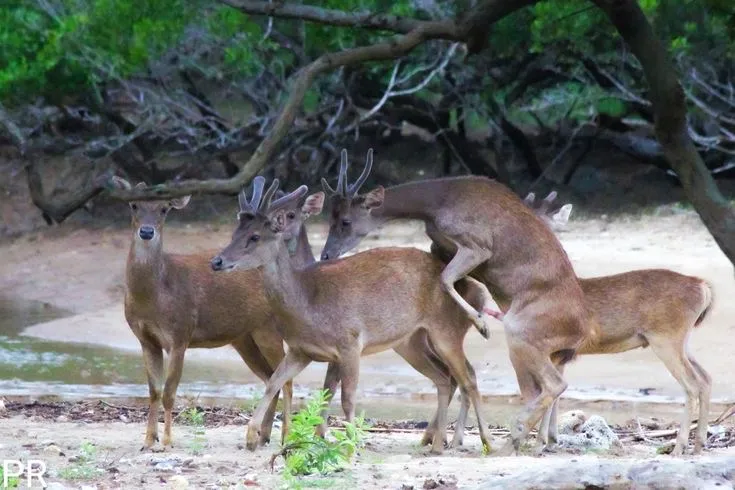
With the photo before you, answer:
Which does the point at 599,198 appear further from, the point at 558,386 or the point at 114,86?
the point at 558,386

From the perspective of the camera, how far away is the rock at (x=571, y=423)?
10113 millimetres

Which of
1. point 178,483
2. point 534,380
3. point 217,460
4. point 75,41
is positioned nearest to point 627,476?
point 178,483

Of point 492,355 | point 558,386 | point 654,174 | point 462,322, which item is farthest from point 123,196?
point 654,174

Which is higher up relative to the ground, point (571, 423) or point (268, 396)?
point (268, 396)

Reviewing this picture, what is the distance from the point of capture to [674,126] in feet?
29.1

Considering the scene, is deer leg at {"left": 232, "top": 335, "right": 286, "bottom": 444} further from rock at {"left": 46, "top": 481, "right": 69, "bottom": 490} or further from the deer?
rock at {"left": 46, "top": 481, "right": 69, "bottom": 490}

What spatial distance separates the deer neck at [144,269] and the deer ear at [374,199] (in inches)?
55.9

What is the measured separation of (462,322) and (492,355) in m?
4.62

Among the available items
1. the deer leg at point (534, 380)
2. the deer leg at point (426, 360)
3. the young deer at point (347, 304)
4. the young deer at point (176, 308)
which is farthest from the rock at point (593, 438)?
the young deer at point (176, 308)

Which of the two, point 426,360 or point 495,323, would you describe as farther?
point 495,323

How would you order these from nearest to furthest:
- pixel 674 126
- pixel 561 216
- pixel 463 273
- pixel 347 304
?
1. pixel 674 126
2. pixel 347 304
3. pixel 463 273
4. pixel 561 216

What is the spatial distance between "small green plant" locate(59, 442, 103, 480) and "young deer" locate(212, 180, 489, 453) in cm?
105

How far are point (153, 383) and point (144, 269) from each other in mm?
740

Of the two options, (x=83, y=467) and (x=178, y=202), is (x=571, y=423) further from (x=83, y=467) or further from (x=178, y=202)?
(x=83, y=467)
